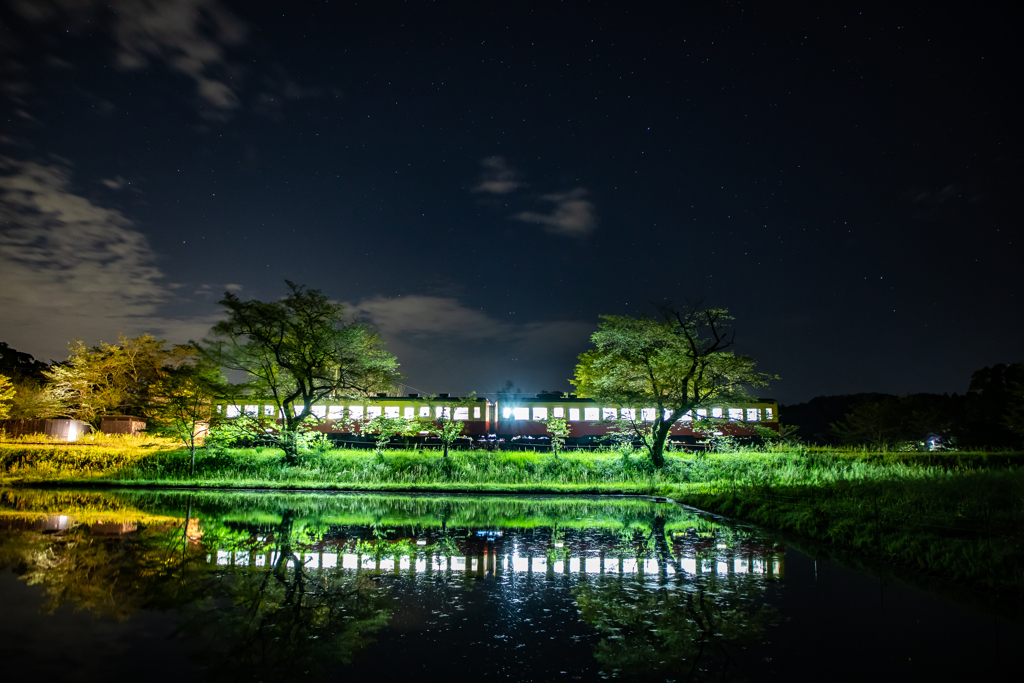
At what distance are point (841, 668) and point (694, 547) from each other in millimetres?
5125

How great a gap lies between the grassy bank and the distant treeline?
525 inches

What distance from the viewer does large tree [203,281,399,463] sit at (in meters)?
A: 24.6

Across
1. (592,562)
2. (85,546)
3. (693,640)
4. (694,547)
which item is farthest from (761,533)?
(85,546)

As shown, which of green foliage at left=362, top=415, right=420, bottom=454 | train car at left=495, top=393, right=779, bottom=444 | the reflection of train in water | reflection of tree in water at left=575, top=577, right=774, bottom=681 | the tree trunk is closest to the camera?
reflection of tree in water at left=575, top=577, right=774, bottom=681

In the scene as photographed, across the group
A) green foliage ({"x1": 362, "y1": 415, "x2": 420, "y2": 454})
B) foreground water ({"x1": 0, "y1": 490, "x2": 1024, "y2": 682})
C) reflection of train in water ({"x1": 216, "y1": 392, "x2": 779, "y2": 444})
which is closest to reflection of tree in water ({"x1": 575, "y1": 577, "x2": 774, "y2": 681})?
foreground water ({"x1": 0, "y1": 490, "x2": 1024, "y2": 682})

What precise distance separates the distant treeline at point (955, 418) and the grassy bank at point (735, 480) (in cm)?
1333

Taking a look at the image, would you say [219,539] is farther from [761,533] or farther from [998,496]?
[998,496]

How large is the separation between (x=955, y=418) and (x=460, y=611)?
5959 cm

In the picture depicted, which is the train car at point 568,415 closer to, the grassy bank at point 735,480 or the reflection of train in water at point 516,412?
the reflection of train in water at point 516,412

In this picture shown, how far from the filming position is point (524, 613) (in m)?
5.70

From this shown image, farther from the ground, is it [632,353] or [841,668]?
[632,353]

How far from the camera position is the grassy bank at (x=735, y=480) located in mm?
8852

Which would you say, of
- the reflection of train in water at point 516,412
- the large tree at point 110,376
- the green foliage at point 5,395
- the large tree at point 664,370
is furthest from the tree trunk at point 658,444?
the green foliage at point 5,395

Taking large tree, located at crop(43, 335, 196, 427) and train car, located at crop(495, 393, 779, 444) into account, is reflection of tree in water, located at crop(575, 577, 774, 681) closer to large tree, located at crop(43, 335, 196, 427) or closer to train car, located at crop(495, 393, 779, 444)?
train car, located at crop(495, 393, 779, 444)
